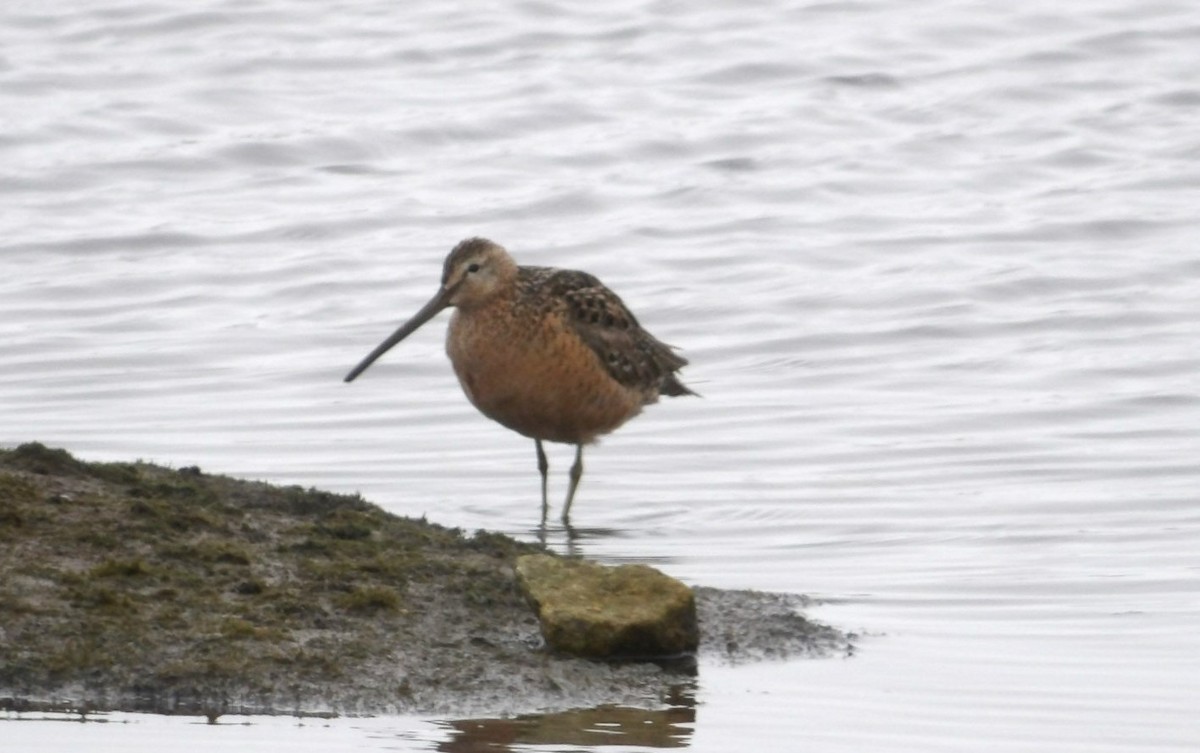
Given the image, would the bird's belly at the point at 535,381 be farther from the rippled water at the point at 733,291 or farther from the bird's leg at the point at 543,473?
the rippled water at the point at 733,291

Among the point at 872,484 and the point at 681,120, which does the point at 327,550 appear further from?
the point at 681,120

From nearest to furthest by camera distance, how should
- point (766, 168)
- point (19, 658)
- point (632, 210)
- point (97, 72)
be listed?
point (19, 658) → point (632, 210) → point (766, 168) → point (97, 72)

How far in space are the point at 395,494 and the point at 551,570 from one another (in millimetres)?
2623

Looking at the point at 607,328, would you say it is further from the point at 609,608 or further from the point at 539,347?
the point at 609,608

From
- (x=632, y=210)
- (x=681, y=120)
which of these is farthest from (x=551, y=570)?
(x=681, y=120)

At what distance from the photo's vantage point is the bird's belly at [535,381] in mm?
7203

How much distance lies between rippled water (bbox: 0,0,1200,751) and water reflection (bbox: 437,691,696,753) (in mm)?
28

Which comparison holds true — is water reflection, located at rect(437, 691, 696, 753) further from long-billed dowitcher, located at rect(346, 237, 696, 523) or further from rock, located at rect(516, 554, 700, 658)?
long-billed dowitcher, located at rect(346, 237, 696, 523)

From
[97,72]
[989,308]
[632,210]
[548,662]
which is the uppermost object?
[97,72]

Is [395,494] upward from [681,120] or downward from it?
downward

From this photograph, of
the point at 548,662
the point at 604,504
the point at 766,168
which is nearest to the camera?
the point at 548,662

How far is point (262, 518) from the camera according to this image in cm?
550

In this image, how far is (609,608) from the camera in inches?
193

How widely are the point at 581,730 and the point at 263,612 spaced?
0.79 meters
